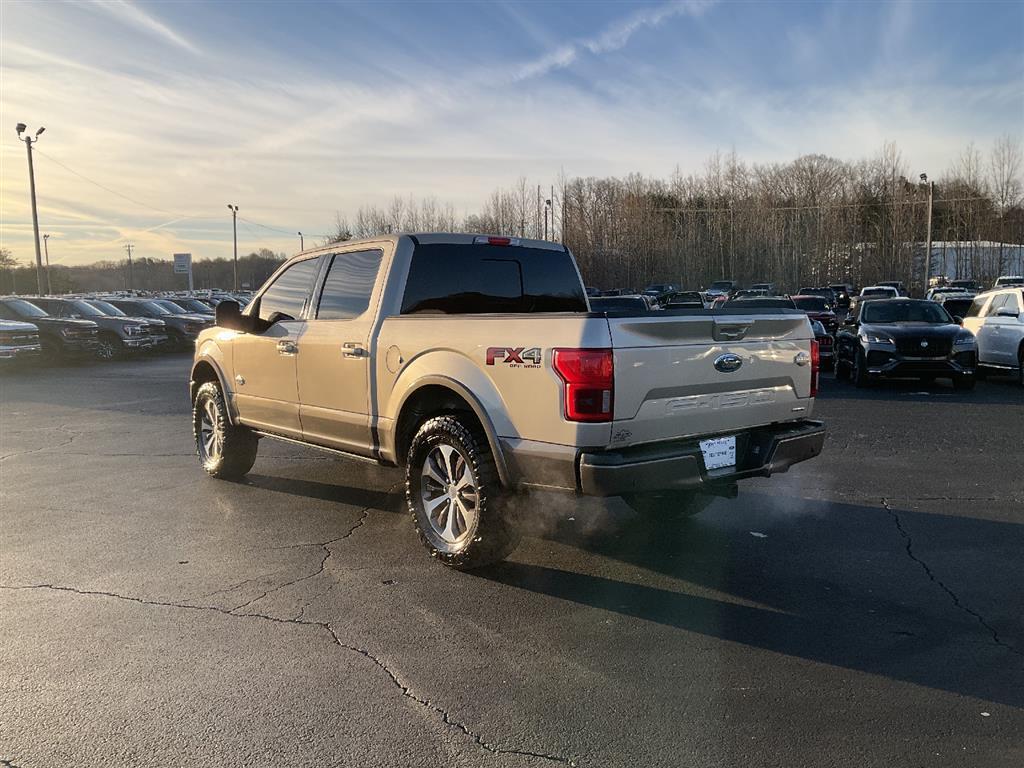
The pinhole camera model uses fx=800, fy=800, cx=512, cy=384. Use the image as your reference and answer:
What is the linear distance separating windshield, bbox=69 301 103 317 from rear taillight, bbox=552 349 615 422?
73.2ft

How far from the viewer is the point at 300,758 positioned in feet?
9.54

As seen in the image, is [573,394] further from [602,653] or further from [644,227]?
[644,227]

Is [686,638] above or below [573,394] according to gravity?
below

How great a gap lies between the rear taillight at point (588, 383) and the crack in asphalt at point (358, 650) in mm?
1502

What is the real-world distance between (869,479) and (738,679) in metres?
4.40

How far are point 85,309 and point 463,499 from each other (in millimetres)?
22152

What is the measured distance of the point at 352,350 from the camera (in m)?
5.52

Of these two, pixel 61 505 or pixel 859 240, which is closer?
pixel 61 505

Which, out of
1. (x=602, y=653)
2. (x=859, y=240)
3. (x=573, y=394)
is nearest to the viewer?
(x=602, y=653)

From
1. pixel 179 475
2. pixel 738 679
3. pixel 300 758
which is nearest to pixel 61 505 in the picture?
pixel 179 475

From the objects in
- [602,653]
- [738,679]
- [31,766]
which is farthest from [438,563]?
[31,766]

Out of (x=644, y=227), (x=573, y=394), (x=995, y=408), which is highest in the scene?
(x=644, y=227)

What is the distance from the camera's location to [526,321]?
4305 millimetres

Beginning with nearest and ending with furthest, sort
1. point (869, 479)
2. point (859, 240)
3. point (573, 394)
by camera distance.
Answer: point (573, 394)
point (869, 479)
point (859, 240)
